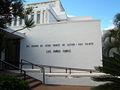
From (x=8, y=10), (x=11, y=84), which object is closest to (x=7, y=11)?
(x=8, y=10)

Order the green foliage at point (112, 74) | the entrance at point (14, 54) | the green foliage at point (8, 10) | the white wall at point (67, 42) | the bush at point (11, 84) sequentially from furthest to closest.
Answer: the entrance at point (14, 54) → the white wall at point (67, 42) → the green foliage at point (8, 10) → the bush at point (11, 84) → the green foliage at point (112, 74)

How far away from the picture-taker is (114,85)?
141 inches

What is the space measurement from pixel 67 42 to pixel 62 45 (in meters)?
0.48

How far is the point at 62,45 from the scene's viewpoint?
30.9ft

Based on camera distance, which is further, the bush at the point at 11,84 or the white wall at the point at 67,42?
the white wall at the point at 67,42

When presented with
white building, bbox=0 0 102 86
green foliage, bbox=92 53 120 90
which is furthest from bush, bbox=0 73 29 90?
white building, bbox=0 0 102 86

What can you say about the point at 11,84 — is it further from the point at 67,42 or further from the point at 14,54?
the point at 14,54

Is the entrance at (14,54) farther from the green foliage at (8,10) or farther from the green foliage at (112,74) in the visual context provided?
the green foliage at (112,74)

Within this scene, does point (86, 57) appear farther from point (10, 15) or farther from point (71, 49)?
point (10, 15)

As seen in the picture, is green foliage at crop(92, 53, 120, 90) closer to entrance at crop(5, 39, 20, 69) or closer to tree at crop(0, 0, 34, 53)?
tree at crop(0, 0, 34, 53)

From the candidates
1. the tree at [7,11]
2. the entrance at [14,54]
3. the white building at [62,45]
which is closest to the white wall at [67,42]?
the white building at [62,45]

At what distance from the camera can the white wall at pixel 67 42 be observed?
8844 millimetres

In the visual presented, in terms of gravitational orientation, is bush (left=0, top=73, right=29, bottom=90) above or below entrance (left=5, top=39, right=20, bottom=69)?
below

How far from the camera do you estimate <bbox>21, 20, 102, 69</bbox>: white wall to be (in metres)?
8.84
